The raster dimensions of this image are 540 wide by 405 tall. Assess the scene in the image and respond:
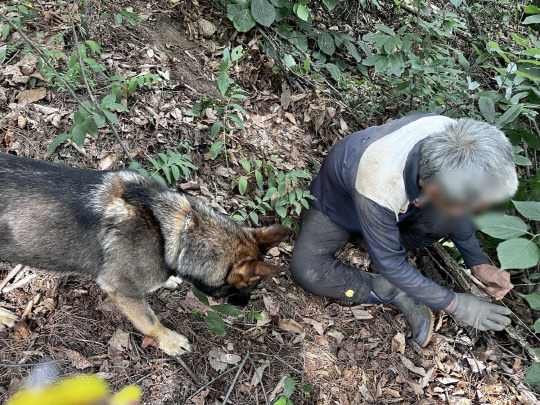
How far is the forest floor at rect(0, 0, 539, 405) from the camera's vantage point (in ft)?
11.0

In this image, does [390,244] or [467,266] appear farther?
[467,266]

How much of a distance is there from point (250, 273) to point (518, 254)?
176cm

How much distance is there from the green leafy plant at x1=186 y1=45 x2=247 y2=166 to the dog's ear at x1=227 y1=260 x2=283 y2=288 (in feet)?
5.29

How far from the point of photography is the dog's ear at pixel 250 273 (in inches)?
121

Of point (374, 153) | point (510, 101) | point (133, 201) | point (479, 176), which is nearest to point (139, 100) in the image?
point (133, 201)

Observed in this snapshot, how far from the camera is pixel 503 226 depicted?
8.93ft

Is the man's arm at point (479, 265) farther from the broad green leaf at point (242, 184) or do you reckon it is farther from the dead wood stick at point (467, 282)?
the broad green leaf at point (242, 184)

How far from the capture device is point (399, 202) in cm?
340

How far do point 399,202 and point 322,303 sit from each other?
152cm

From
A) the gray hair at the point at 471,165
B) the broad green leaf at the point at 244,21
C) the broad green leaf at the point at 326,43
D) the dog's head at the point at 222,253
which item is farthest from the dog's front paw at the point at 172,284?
the broad green leaf at the point at 326,43

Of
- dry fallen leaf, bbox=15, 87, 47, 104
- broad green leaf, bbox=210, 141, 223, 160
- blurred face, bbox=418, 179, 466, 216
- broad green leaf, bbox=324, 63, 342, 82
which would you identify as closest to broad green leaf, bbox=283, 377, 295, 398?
blurred face, bbox=418, 179, 466, 216

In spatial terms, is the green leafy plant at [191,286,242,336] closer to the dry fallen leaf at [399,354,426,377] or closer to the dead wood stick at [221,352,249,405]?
the dead wood stick at [221,352,249,405]

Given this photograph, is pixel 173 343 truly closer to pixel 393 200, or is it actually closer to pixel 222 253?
pixel 222 253

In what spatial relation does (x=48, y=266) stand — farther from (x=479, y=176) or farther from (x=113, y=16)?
(x=113, y=16)
